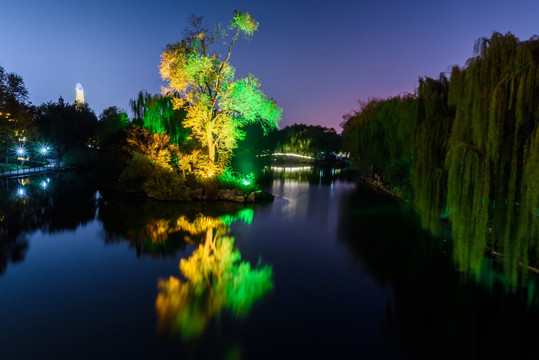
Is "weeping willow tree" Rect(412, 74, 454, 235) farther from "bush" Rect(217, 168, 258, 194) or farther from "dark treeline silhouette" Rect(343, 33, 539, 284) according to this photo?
"bush" Rect(217, 168, 258, 194)

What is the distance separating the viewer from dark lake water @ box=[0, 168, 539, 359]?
6098mm

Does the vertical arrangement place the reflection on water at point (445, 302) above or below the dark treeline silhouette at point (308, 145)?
below

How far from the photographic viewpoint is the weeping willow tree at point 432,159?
8391mm

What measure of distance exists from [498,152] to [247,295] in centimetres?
Answer: 619

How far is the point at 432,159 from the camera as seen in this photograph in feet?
28.3

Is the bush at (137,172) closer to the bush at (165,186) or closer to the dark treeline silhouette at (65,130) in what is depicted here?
the bush at (165,186)

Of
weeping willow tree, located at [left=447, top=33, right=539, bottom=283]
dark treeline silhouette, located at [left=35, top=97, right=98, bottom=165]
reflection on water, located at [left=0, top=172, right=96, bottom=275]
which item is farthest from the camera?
dark treeline silhouette, located at [left=35, top=97, right=98, bottom=165]

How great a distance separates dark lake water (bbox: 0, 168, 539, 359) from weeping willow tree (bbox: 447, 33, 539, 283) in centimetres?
163

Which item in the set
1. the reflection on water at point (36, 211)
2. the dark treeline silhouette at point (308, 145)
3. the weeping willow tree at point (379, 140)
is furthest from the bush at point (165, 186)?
the dark treeline silhouette at point (308, 145)

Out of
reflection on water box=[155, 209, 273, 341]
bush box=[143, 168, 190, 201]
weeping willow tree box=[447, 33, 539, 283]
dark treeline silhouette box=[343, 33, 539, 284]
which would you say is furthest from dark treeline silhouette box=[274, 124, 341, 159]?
weeping willow tree box=[447, 33, 539, 283]

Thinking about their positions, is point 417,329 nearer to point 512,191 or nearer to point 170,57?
point 512,191

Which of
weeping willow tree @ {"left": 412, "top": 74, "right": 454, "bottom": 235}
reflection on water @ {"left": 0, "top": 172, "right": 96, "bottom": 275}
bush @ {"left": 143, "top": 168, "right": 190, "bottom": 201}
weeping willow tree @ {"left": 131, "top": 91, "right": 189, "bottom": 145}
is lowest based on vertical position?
reflection on water @ {"left": 0, "top": 172, "right": 96, "bottom": 275}

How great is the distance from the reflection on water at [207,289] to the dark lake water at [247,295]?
0.04 metres

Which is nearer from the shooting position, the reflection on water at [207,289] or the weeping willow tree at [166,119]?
the reflection on water at [207,289]
